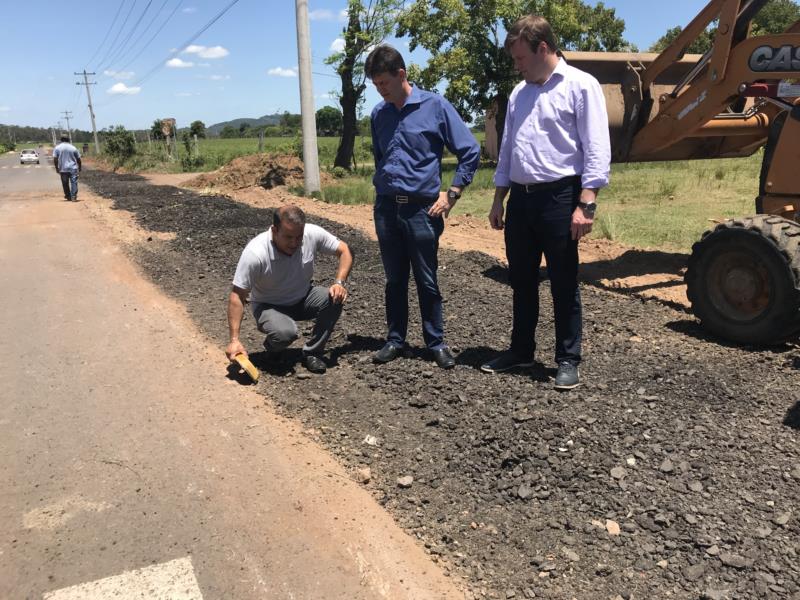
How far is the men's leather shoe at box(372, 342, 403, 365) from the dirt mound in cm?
1571

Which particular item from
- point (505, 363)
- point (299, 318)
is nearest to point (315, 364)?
point (299, 318)

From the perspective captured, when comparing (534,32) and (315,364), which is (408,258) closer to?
(315,364)

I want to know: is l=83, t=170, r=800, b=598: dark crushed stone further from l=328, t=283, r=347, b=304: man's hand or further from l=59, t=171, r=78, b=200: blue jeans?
l=59, t=171, r=78, b=200: blue jeans

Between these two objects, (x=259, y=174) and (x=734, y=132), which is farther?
(x=259, y=174)

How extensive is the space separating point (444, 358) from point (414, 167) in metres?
1.34

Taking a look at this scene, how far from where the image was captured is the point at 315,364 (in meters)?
4.67

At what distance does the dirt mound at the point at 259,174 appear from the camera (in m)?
20.2

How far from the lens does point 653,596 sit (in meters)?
2.44

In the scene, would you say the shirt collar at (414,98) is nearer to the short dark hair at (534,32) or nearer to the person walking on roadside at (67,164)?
the short dark hair at (534,32)

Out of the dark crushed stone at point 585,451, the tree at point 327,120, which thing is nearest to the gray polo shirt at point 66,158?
the dark crushed stone at point 585,451

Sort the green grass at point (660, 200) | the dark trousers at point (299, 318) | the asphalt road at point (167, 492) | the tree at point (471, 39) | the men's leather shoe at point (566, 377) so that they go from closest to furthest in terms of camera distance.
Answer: the asphalt road at point (167, 492) < the men's leather shoe at point (566, 377) < the dark trousers at point (299, 318) < the green grass at point (660, 200) < the tree at point (471, 39)

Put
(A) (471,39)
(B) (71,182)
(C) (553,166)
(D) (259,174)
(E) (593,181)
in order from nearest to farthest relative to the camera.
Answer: (E) (593,181) < (C) (553,166) < (B) (71,182) < (D) (259,174) < (A) (471,39)

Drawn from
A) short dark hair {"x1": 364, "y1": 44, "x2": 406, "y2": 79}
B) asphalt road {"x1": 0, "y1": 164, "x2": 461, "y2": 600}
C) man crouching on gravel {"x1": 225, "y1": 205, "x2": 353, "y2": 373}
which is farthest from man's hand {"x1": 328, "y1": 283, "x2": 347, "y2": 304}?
short dark hair {"x1": 364, "y1": 44, "x2": 406, "y2": 79}

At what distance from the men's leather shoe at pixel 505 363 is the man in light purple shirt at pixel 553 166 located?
358 millimetres
